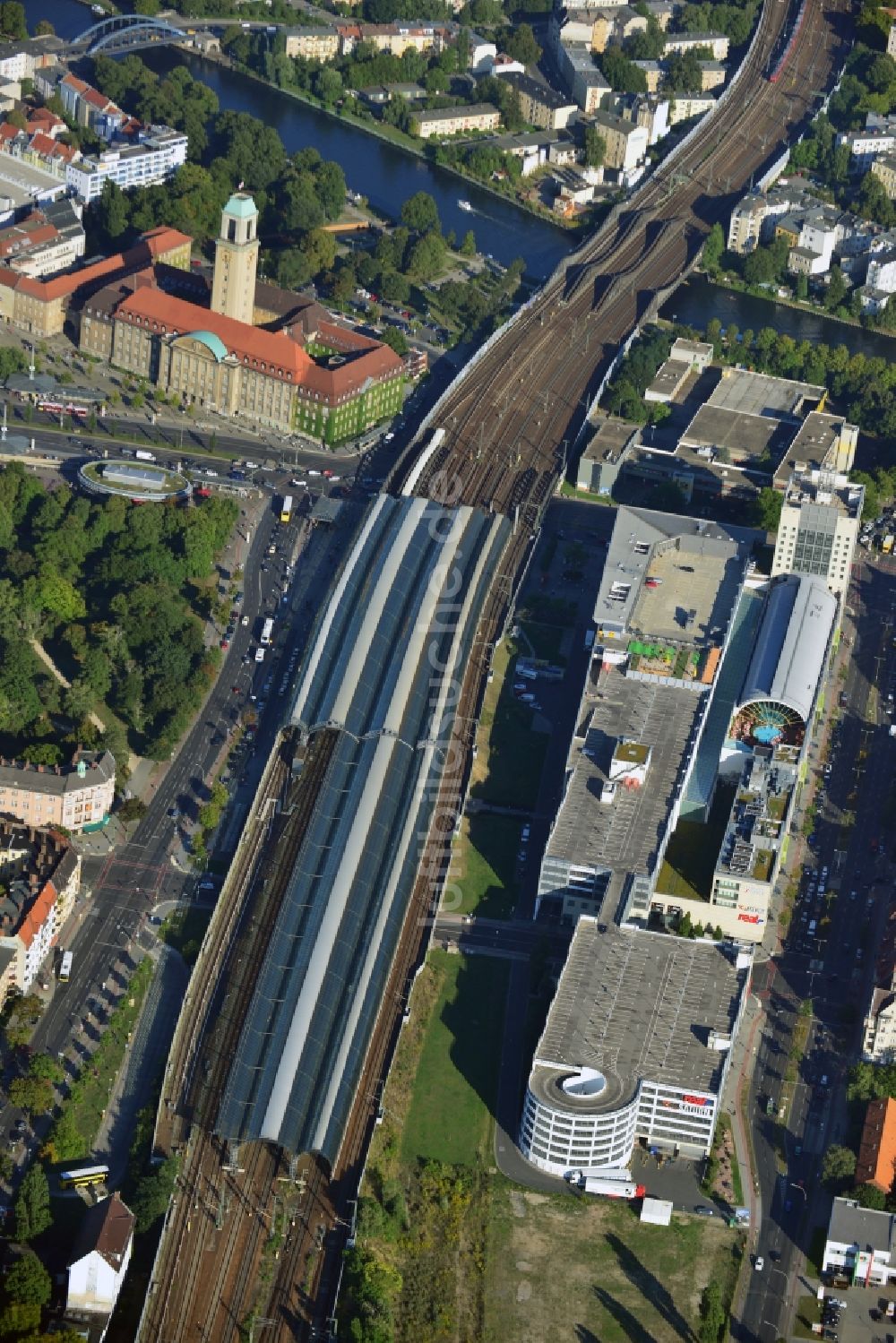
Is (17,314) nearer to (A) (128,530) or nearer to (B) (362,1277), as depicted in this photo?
(A) (128,530)

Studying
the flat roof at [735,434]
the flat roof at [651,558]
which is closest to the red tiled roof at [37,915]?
the flat roof at [651,558]

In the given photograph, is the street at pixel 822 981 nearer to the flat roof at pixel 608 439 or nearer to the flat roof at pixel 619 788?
the flat roof at pixel 619 788

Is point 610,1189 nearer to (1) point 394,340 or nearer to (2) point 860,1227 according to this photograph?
(2) point 860,1227

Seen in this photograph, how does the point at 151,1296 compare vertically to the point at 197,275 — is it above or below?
below

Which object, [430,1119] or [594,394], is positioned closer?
[430,1119]

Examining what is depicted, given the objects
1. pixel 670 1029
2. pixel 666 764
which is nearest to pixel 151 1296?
pixel 670 1029

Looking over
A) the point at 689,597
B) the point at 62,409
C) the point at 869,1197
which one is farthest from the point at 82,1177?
the point at 62,409
